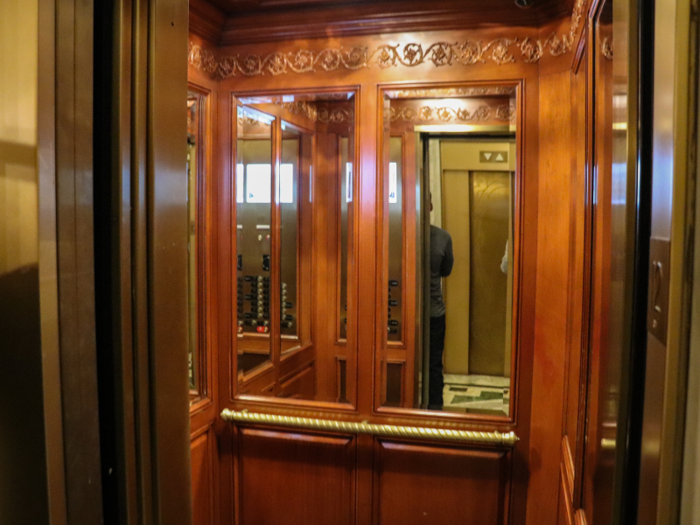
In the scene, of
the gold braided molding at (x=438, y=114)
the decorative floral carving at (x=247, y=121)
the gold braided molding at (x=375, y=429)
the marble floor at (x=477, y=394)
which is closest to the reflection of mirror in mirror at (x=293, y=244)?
the decorative floral carving at (x=247, y=121)

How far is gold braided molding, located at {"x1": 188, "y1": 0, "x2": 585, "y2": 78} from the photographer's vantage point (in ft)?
5.82

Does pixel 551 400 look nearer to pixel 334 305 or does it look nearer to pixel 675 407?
pixel 334 305

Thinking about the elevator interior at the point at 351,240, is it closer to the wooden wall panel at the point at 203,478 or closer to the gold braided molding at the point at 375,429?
the gold braided molding at the point at 375,429

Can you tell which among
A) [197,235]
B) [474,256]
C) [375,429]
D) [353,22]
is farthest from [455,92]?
[375,429]

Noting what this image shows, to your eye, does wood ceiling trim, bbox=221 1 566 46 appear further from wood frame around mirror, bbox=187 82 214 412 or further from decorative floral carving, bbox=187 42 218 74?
wood frame around mirror, bbox=187 82 214 412

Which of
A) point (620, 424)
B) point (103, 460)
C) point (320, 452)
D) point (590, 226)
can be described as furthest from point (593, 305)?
point (320, 452)

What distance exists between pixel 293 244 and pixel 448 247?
77 centimetres

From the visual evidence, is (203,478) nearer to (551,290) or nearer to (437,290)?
(437,290)

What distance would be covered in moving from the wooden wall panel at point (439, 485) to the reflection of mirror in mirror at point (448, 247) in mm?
201

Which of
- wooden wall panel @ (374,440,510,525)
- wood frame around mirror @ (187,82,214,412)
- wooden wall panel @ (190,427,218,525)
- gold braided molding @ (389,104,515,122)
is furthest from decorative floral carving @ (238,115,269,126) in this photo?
wooden wall panel @ (374,440,510,525)

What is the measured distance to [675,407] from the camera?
0.49m

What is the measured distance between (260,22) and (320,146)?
27.9 inches

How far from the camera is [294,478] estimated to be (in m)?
2.07

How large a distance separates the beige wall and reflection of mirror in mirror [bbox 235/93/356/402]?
5.09 feet
